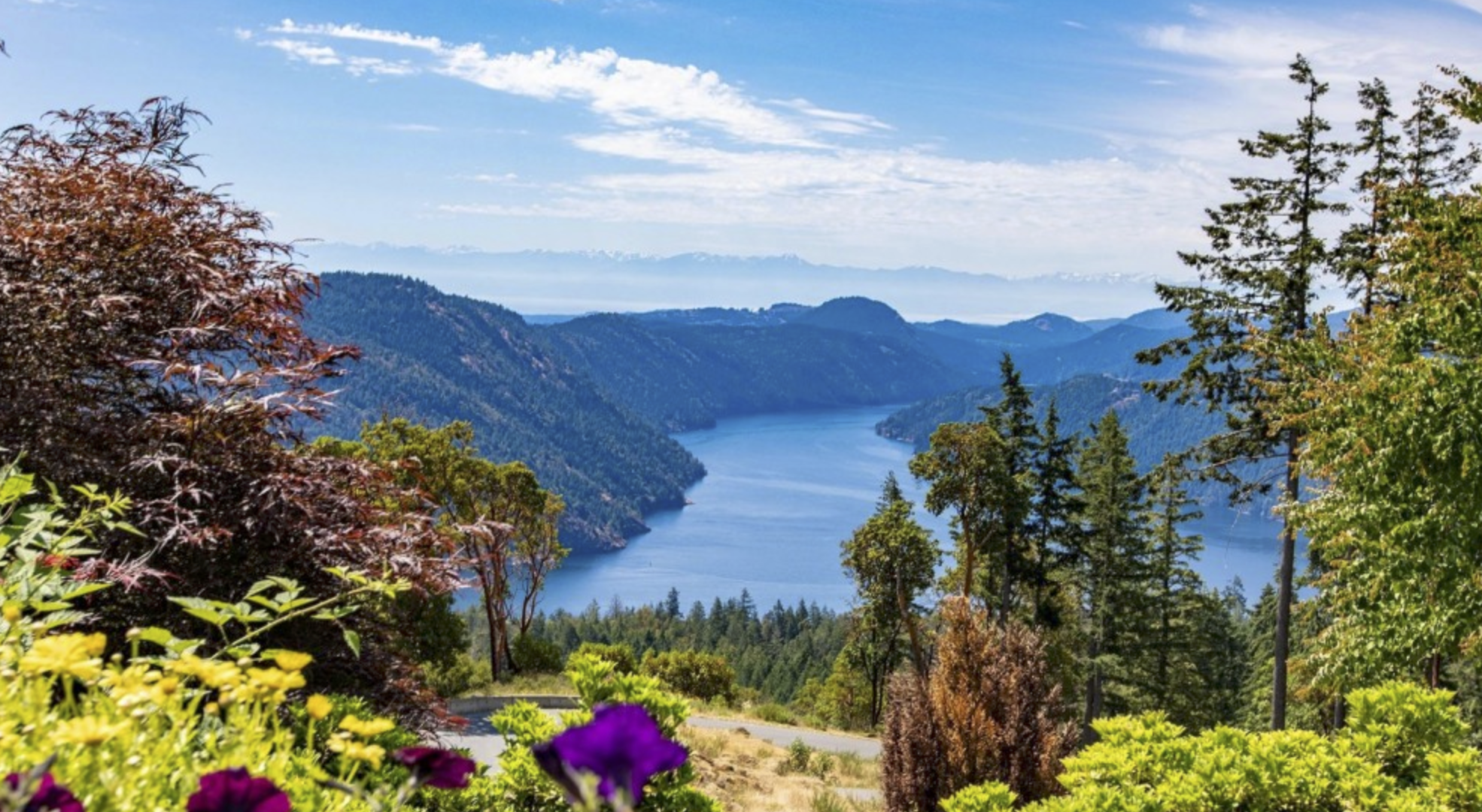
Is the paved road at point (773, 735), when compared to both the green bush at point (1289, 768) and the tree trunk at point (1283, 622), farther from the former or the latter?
the green bush at point (1289, 768)

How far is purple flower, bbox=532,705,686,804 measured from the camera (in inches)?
44.3

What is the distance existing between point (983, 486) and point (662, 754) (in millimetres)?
26322

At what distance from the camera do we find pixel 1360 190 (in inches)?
682

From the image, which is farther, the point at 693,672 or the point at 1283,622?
the point at 693,672

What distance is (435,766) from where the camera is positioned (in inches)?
52.7

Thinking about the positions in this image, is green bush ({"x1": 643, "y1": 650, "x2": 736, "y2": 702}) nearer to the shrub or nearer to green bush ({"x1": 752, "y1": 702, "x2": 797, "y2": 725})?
green bush ({"x1": 752, "y1": 702, "x2": 797, "y2": 725})

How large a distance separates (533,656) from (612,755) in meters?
28.2

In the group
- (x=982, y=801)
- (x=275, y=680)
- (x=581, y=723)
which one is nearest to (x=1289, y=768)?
(x=982, y=801)

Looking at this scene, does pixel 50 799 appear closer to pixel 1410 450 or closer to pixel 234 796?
pixel 234 796

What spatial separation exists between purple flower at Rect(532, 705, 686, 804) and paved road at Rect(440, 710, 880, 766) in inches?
590

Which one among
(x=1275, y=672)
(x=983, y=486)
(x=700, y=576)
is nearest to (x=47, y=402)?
(x=1275, y=672)

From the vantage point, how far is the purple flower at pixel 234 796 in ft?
3.80

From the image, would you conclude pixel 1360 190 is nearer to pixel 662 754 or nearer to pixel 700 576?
pixel 662 754

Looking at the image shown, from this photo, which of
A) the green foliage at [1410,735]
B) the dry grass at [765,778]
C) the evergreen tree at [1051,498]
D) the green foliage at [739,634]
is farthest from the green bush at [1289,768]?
the green foliage at [739,634]
